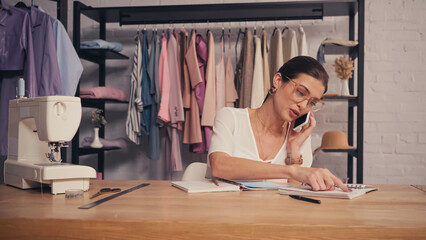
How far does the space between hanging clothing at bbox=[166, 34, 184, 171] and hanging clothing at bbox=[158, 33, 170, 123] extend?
0.03m

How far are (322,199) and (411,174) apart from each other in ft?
8.96

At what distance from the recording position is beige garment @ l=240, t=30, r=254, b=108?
2.95 m

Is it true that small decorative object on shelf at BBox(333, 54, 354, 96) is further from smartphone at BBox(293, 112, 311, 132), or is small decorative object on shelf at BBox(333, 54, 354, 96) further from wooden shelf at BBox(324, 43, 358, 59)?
smartphone at BBox(293, 112, 311, 132)

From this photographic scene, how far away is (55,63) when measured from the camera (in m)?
2.56

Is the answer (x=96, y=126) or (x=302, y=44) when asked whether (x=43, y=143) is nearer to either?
(x=96, y=126)

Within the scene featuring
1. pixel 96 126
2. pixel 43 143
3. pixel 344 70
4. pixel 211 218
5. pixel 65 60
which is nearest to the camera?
pixel 211 218

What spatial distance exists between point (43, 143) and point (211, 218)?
900 mm

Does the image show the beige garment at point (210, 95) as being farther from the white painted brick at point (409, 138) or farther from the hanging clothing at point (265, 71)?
the white painted brick at point (409, 138)

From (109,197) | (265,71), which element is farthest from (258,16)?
(109,197)

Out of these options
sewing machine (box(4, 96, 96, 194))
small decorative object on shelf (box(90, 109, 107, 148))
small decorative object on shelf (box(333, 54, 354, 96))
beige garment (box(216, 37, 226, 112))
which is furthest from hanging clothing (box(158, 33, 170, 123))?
sewing machine (box(4, 96, 96, 194))

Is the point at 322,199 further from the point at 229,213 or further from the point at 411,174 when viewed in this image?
the point at 411,174

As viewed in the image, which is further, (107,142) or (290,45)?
(107,142)

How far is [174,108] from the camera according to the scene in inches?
119

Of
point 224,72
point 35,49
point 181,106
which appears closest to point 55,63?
point 35,49
